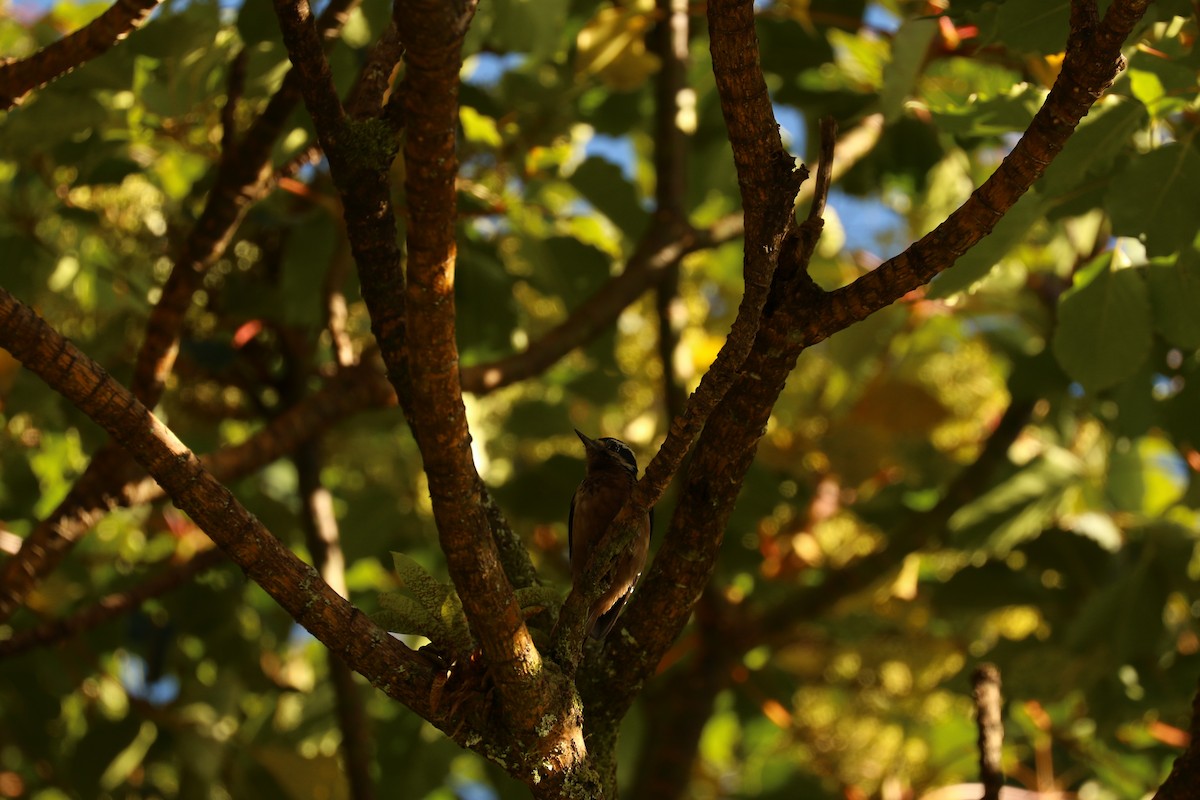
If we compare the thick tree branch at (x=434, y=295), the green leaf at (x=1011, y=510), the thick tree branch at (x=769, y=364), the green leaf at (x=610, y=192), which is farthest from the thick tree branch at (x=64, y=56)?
the green leaf at (x=1011, y=510)

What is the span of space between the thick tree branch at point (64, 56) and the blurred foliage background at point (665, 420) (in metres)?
0.42

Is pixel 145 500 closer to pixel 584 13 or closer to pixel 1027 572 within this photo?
pixel 584 13

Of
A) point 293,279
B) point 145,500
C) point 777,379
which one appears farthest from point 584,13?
point 777,379

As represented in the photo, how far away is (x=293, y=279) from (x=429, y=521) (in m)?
0.89

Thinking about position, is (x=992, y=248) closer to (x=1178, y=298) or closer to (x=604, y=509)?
→ (x=1178, y=298)

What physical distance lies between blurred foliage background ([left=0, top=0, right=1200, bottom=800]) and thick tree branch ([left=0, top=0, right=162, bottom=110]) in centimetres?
42

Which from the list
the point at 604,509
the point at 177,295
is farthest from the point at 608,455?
the point at 177,295

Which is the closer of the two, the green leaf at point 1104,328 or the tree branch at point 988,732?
the tree branch at point 988,732

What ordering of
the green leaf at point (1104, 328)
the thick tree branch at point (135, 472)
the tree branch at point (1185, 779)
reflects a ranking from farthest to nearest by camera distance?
the thick tree branch at point (135, 472) < the green leaf at point (1104, 328) < the tree branch at point (1185, 779)

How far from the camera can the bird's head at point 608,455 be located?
2934 millimetres

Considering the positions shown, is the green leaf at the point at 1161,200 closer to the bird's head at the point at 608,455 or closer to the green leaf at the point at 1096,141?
the green leaf at the point at 1096,141

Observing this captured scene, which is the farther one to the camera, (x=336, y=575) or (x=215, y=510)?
(x=336, y=575)

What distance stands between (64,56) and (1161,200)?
197 cm

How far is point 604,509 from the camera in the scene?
2697 mm
